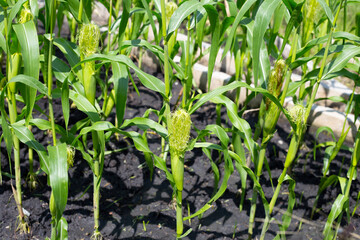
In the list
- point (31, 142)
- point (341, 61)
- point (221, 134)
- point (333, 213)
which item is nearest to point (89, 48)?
point (31, 142)

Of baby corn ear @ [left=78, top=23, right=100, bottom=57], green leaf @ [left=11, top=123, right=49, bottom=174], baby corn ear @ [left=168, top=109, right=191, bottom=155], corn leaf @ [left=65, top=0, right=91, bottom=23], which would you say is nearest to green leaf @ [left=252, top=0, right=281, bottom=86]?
baby corn ear @ [left=168, top=109, right=191, bottom=155]

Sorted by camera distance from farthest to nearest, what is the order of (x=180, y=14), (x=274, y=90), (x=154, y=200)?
(x=154, y=200), (x=274, y=90), (x=180, y=14)

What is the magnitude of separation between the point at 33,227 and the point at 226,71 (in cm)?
222

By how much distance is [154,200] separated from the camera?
8.41 feet

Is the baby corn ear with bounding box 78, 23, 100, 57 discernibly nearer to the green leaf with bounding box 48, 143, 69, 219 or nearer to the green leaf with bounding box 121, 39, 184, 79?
the green leaf with bounding box 121, 39, 184, 79

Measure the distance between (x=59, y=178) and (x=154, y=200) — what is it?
995mm

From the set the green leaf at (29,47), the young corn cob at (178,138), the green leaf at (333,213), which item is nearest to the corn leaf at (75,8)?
the green leaf at (29,47)

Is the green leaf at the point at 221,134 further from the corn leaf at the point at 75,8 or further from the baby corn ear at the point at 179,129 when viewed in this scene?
the corn leaf at the point at 75,8

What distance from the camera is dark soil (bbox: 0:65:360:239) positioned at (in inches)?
93.2

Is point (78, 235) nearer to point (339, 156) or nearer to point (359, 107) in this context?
point (359, 107)

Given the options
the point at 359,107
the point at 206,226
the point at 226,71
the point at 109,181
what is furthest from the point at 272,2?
the point at 226,71

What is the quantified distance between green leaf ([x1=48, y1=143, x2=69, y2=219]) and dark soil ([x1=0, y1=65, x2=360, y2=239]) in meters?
0.62

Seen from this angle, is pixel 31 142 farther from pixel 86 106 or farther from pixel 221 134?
pixel 221 134

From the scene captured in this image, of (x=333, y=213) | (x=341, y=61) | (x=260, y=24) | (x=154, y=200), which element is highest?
(x=260, y=24)
